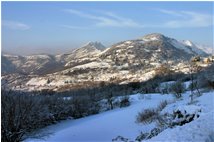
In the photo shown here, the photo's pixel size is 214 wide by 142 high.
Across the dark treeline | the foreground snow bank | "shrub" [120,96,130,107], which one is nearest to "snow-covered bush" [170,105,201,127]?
the foreground snow bank

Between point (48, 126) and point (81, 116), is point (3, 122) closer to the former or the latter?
point (48, 126)

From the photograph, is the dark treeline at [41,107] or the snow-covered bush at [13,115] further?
the dark treeline at [41,107]

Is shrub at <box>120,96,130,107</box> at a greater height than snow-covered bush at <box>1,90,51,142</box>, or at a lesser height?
lesser

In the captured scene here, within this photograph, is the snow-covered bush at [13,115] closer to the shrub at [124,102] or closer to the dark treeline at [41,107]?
the dark treeline at [41,107]

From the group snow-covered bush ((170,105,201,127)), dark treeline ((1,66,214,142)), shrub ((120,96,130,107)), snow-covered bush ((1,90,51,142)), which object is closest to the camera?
snow-covered bush ((1,90,51,142))

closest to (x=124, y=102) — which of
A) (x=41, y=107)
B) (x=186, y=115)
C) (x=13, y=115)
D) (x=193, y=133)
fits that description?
(x=41, y=107)

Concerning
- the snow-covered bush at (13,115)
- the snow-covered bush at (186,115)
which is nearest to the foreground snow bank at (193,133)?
the snow-covered bush at (186,115)

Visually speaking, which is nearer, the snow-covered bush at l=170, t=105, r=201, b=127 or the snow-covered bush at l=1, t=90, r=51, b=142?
the snow-covered bush at l=1, t=90, r=51, b=142

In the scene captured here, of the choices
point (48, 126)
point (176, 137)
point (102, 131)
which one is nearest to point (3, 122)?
point (176, 137)

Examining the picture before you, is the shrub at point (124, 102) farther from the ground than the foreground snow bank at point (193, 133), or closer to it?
closer to it

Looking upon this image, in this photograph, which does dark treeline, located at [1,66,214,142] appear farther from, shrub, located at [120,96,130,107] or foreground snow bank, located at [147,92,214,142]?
foreground snow bank, located at [147,92,214,142]

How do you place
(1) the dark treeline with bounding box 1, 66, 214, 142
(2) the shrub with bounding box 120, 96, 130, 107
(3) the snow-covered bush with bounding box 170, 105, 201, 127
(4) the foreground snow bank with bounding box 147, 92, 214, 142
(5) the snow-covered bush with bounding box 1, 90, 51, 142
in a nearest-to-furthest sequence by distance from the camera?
(4) the foreground snow bank with bounding box 147, 92, 214, 142, (5) the snow-covered bush with bounding box 1, 90, 51, 142, (1) the dark treeline with bounding box 1, 66, 214, 142, (3) the snow-covered bush with bounding box 170, 105, 201, 127, (2) the shrub with bounding box 120, 96, 130, 107

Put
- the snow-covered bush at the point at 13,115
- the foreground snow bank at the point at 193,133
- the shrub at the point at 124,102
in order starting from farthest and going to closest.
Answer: the shrub at the point at 124,102, the snow-covered bush at the point at 13,115, the foreground snow bank at the point at 193,133

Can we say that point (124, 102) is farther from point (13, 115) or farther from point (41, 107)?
point (13, 115)
